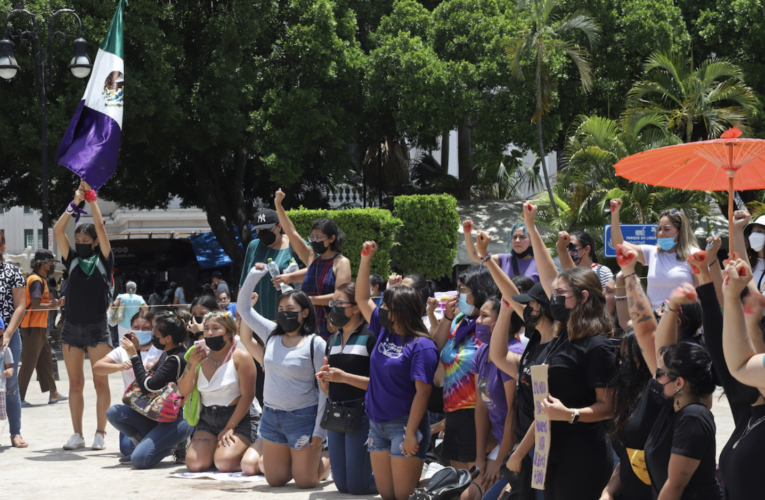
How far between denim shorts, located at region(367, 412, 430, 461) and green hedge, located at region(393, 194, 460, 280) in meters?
14.3

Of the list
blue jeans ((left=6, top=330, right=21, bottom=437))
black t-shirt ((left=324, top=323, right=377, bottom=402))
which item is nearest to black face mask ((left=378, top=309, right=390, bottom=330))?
black t-shirt ((left=324, top=323, right=377, bottom=402))

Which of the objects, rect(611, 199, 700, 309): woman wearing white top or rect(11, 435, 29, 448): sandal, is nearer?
rect(611, 199, 700, 309): woman wearing white top

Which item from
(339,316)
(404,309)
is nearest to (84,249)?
(339,316)

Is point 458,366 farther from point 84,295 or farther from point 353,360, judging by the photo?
point 84,295

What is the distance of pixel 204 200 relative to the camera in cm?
2256

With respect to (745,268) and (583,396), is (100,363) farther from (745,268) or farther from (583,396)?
(745,268)

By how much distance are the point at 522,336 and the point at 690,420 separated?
7.17ft

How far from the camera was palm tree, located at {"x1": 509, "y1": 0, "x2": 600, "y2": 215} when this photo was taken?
18922 mm

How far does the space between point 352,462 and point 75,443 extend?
3.19 meters

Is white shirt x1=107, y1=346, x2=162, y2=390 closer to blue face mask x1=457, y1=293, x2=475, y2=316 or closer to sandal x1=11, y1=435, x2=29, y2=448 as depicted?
sandal x1=11, y1=435, x2=29, y2=448

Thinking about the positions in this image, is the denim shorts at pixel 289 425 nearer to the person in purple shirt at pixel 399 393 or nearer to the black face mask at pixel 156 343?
the person in purple shirt at pixel 399 393

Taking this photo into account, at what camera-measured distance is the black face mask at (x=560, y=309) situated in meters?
4.25

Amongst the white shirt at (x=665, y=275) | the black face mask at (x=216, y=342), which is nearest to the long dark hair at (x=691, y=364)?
the white shirt at (x=665, y=275)

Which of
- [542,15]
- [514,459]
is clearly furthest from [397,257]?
[514,459]
